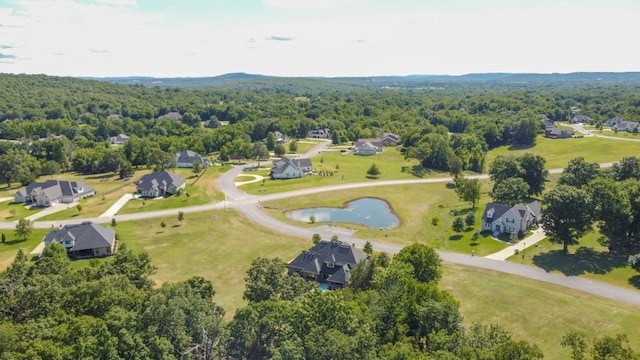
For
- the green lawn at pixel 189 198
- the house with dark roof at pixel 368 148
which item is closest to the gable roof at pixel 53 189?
the green lawn at pixel 189 198

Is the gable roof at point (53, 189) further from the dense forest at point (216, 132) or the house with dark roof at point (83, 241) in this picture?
the house with dark roof at point (83, 241)

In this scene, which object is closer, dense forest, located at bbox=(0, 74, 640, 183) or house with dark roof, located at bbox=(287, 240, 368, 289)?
house with dark roof, located at bbox=(287, 240, 368, 289)

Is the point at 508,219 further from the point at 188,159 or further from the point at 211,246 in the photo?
the point at 188,159

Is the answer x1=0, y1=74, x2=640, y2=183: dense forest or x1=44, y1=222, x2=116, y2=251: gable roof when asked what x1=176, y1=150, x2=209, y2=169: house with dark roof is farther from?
x1=44, y1=222, x2=116, y2=251: gable roof

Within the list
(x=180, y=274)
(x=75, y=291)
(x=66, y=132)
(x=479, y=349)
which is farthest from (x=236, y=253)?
(x=66, y=132)

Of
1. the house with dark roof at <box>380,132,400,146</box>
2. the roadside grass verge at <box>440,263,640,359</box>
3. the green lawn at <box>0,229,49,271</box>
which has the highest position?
the roadside grass verge at <box>440,263,640,359</box>

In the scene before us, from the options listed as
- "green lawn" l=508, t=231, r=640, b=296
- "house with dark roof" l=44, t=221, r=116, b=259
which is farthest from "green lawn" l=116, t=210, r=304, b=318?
"green lawn" l=508, t=231, r=640, b=296

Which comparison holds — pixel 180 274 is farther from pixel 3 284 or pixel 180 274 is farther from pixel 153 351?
pixel 153 351
